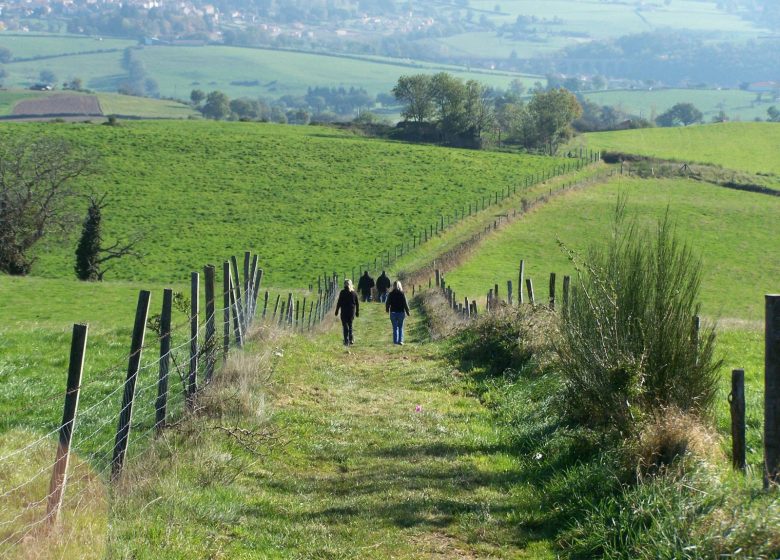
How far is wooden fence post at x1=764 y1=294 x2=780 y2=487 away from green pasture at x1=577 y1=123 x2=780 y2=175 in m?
82.7

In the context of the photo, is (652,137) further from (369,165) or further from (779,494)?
(779,494)

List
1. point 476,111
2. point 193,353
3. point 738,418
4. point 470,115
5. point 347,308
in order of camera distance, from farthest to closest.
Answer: point 476,111 → point 470,115 → point 347,308 → point 193,353 → point 738,418

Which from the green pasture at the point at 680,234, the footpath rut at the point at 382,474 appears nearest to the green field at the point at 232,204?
the footpath rut at the point at 382,474

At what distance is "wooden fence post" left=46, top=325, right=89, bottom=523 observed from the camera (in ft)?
20.5

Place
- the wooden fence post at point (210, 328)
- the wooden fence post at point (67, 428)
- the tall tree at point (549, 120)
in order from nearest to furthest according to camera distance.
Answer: the wooden fence post at point (67, 428)
the wooden fence post at point (210, 328)
the tall tree at point (549, 120)

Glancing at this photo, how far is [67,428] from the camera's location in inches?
252

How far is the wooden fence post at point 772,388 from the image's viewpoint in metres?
6.79

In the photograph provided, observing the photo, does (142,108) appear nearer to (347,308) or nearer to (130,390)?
(347,308)

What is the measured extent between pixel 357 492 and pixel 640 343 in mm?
2944

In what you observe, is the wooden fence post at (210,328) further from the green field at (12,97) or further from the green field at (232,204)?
the green field at (12,97)

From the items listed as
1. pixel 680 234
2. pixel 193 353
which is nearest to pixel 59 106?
pixel 680 234

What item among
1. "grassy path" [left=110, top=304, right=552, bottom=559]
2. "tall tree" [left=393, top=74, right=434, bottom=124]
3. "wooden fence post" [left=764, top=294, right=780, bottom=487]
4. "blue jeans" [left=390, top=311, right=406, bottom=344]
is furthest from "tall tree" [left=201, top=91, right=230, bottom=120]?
"wooden fence post" [left=764, top=294, right=780, bottom=487]

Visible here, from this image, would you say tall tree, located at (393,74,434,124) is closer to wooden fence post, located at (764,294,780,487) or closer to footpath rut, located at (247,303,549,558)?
footpath rut, located at (247,303,549,558)

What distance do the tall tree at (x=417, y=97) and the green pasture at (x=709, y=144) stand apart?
17882 mm
